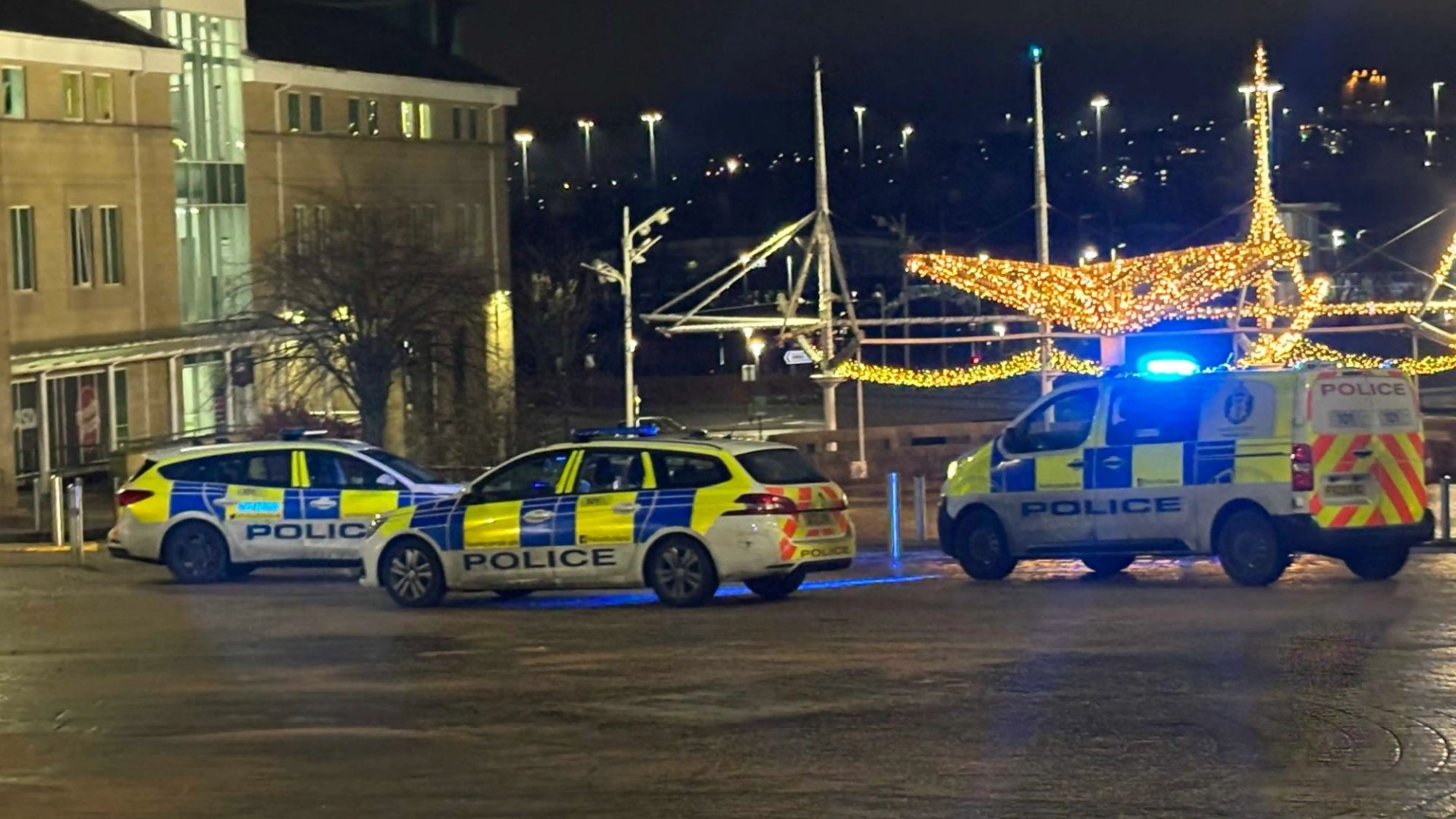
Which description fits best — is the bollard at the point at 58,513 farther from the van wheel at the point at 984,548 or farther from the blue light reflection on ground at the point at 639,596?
the van wheel at the point at 984,548

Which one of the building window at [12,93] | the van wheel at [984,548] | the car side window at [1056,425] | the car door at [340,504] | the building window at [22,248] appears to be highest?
the building window at [12,93]

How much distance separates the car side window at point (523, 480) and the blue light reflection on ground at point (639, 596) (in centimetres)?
98

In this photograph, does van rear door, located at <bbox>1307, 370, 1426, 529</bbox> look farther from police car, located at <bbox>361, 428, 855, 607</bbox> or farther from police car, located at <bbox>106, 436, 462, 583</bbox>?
police car, located at <bbox>106, 436, 462, 583</bbox>

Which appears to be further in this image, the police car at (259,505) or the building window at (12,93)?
the building window at (12,93)

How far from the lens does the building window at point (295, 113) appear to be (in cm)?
5356

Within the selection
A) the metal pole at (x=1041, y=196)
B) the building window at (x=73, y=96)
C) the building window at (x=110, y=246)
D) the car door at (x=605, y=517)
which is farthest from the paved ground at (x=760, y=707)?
the building window at (x=110, y=246)

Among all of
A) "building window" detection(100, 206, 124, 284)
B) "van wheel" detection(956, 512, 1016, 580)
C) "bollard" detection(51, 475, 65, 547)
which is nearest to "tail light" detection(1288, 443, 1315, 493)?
"van wheel" detection(956, 512, 1016, 580)

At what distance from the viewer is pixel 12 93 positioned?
4331cm

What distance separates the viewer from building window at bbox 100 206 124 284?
46219 mm

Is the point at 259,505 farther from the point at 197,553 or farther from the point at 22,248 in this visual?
the point at 22,248

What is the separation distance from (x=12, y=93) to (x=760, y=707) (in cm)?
3499

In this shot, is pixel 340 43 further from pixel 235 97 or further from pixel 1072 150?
pixel 1072 150

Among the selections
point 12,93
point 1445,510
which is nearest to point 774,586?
point 1445,510

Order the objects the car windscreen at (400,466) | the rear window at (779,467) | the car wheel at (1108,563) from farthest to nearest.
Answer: the car windscreen at (400,466), the car wheel at (1108,563), the rear window at (779,467)
